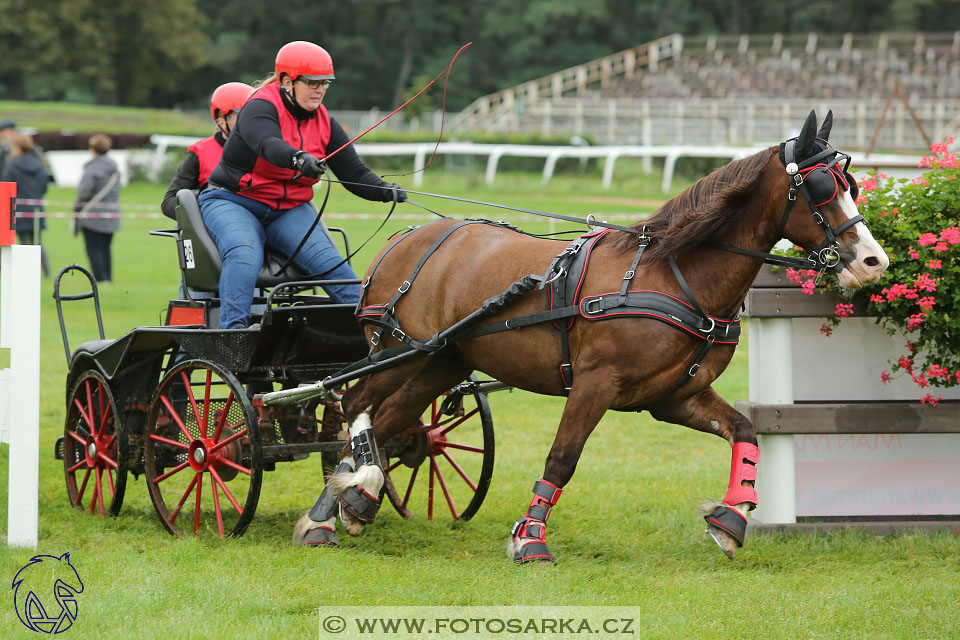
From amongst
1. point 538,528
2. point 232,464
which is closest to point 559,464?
point 538,528

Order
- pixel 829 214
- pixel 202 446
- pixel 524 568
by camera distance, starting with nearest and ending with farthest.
Answer: 1. pixel 829 214
2. pixel 524 568
3. pixel 202 446

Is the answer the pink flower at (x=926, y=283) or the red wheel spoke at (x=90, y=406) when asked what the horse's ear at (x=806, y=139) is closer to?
the pink flower at (x=926, y=283)

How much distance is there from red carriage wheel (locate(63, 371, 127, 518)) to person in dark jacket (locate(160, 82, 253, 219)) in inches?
43.0

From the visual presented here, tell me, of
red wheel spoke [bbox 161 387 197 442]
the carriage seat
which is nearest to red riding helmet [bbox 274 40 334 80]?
the carriage seat

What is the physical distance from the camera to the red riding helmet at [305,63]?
18.0 ft

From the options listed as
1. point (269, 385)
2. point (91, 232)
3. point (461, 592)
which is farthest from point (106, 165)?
point (461, 592)

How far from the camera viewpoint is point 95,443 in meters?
6.05

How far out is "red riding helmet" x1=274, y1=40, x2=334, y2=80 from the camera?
5.50m

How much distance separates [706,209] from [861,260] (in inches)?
25.5

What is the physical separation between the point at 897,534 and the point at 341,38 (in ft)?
185

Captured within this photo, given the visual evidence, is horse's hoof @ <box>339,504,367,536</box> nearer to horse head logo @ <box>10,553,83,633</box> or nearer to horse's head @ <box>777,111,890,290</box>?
horse head logo @ <box>10,553,83,633</box>

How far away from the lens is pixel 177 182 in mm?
6539

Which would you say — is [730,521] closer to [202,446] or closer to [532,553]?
[532,553]

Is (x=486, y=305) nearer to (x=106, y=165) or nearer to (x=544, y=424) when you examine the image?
(x=544, y=424)
